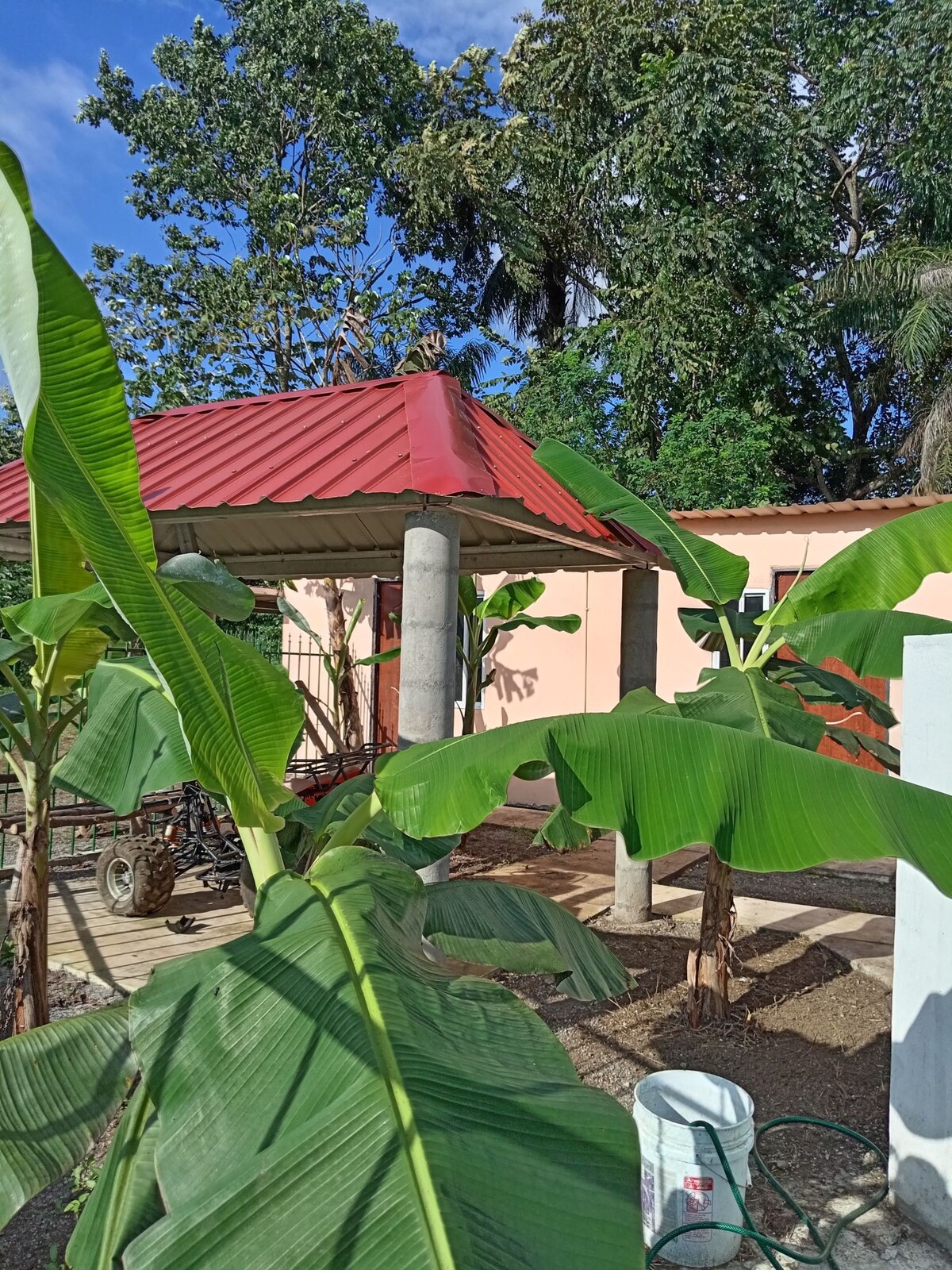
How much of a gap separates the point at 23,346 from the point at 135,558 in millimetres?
445

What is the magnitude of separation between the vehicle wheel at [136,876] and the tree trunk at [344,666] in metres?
5.29

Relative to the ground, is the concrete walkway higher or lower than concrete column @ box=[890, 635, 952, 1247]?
lower

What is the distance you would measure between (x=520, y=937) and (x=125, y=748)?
1.34 m

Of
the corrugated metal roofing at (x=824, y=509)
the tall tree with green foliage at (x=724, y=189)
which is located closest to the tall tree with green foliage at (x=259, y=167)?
the tall tree with green foliage at (x=724, y=189)

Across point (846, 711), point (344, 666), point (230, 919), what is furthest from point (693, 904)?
point (344, 666)

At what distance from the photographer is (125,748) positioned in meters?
2.72

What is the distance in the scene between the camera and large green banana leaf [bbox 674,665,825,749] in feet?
10.6

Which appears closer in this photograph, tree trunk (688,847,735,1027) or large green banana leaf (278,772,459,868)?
large green banana leaf (278,772,459,868)

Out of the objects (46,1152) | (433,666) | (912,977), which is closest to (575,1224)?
(46,1152)

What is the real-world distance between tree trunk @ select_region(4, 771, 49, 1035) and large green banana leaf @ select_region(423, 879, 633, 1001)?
145 cm

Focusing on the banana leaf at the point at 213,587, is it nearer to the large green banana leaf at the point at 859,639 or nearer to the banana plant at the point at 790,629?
the banana plant at the point at 790,629

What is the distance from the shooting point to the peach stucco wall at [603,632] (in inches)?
368

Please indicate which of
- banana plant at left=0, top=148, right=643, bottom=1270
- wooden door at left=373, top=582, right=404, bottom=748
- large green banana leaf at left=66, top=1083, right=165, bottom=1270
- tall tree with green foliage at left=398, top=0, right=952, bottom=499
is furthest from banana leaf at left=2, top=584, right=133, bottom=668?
tall tree with green foliage at left=398, top=0, right=952, bottom=499

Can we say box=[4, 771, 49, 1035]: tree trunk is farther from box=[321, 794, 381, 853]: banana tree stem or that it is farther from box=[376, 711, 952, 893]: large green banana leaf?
box=[376, 711, 952, 893]: large green banana leaf
